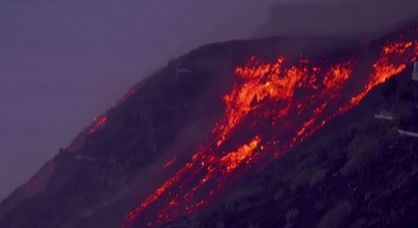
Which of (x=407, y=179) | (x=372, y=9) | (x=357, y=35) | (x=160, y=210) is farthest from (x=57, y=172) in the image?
(x=407, y=179)

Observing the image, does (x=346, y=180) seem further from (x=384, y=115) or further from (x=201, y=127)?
(x=201, y=127)

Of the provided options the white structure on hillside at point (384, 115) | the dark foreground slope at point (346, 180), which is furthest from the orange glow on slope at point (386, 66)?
the white structure on hillside at point (384, 115)

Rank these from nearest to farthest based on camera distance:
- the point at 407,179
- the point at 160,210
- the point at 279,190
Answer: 1. the point at 407,179
2. the point at 279,190
3. the point at 160,210

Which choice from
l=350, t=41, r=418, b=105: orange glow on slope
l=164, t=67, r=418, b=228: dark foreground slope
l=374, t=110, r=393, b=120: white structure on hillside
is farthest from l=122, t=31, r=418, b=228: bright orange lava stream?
l=374, t=110, r=393, b=120: white structure on hillside

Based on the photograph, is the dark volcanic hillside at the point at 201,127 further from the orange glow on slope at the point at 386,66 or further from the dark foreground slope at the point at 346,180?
the dark foreground slope at the point at 346,180

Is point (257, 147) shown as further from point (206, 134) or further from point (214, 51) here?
point (214, 51)

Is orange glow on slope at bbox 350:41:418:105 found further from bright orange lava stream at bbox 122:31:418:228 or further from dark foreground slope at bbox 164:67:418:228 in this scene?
dark foreground slope at bbox 164:67:418:228

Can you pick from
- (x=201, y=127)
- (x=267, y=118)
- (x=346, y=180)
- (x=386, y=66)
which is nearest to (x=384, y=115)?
(x=346, y=180)
